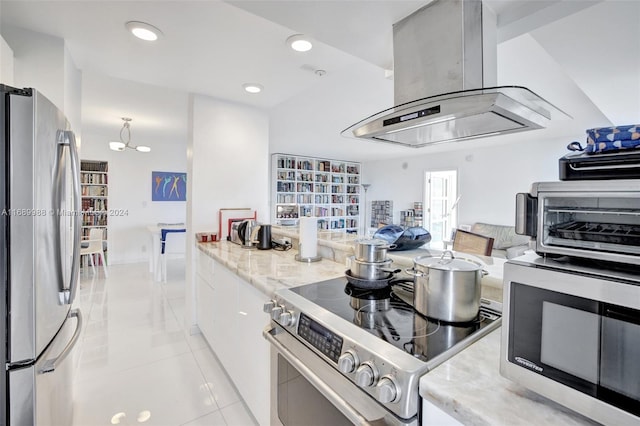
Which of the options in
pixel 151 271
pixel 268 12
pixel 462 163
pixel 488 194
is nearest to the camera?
pixel 268 12

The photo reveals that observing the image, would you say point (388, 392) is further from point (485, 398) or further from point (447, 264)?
point (447, 264)

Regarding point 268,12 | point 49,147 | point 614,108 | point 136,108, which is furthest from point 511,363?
point 136,108

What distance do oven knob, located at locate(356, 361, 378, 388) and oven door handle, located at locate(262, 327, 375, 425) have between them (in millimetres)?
118

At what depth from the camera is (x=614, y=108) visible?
275cm

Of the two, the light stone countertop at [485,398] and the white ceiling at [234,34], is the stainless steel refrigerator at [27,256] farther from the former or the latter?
the light stone countertop at [485,398]

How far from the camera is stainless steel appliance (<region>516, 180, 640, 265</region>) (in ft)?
1.74

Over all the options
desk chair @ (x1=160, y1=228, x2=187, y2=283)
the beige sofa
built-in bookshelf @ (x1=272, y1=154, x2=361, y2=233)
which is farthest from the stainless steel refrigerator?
built-in bookshelf @ (x1=272, y1=154, x2=361, y2=233)

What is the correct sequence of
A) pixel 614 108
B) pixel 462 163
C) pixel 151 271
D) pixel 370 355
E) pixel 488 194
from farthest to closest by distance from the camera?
pixel 462 163
pixel 488 194
pixel 151 271
pixel 614 108
pixel 370 355

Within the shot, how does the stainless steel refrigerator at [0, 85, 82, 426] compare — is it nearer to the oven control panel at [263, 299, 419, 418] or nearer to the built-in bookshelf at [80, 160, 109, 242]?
the oven control panel at [263, 299, 419, 418]

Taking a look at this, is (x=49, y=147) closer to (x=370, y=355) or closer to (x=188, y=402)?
(x=370, y=355)

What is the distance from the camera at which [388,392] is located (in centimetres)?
67

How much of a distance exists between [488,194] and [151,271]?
6461mm

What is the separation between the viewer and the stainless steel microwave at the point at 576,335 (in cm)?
49

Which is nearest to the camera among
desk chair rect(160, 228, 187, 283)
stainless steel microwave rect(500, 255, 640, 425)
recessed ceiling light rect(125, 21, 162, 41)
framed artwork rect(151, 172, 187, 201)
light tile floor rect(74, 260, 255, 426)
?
stainless steel microwave rect(500, 255, 640, 425)
